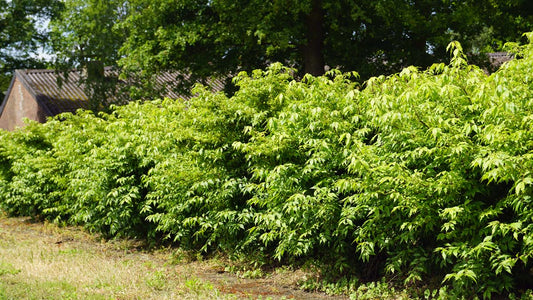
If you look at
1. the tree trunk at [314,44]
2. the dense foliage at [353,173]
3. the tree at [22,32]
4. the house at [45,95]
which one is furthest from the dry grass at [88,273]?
the tree at [22,32]

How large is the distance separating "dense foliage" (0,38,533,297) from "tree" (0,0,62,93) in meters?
32.6

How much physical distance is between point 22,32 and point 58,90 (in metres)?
11.1

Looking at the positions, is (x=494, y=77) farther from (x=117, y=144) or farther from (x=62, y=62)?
(x=62, y=62)

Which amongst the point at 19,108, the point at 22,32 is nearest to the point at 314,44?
the point at 19,108

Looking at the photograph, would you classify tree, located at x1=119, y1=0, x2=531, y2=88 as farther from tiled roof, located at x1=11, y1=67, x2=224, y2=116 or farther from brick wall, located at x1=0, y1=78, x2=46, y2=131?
brick wall, located at x1=0, y1=78, x2=46, y2=131

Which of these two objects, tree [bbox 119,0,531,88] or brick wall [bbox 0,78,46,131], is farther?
brick wall [bbox 0,78,46,131]

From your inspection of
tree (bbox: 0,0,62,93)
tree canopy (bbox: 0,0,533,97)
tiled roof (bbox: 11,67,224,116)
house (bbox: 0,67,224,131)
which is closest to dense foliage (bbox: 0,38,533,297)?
tree canopy (bbox: 0,0,533,97)

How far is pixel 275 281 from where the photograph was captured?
729cm

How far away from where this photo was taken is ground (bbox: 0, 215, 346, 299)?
6.45 m

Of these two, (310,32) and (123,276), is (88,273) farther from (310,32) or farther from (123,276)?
(310,32)

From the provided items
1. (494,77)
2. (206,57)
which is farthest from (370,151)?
(206,57)

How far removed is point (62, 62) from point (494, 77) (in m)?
30.9

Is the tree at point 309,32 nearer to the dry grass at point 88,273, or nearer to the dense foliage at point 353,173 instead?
the dense foliage at point 353,173

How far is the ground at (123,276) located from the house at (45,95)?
61.4 ft
